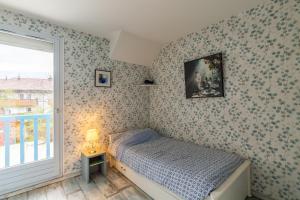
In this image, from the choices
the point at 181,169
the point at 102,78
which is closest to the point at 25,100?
the point at 102,78

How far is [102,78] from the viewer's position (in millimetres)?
2904

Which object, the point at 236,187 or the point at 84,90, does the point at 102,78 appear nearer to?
the point at 84,90

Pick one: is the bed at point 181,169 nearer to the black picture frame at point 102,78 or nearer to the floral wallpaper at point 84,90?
the floral wallpaper at point 84,90

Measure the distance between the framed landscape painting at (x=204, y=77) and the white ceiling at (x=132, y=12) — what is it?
582 mm

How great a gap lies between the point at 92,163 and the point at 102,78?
1.50m

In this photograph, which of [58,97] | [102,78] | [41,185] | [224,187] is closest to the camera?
[224,187]

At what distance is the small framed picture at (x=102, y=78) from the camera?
2.83m

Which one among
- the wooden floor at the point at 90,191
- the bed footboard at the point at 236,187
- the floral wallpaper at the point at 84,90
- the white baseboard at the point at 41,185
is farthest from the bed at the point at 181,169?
the white baseboard at the point at 41,185

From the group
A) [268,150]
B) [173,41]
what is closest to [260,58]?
[268,150]

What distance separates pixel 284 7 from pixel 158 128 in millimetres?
2790

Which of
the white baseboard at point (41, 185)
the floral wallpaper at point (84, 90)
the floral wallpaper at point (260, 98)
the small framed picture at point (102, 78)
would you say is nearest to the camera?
the floral wallpaper at point (260, 98)

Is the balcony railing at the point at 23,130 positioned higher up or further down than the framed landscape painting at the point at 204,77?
further down

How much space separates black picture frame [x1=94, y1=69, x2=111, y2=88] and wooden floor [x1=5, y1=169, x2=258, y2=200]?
162 cm

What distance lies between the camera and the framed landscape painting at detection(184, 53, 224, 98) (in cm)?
237
